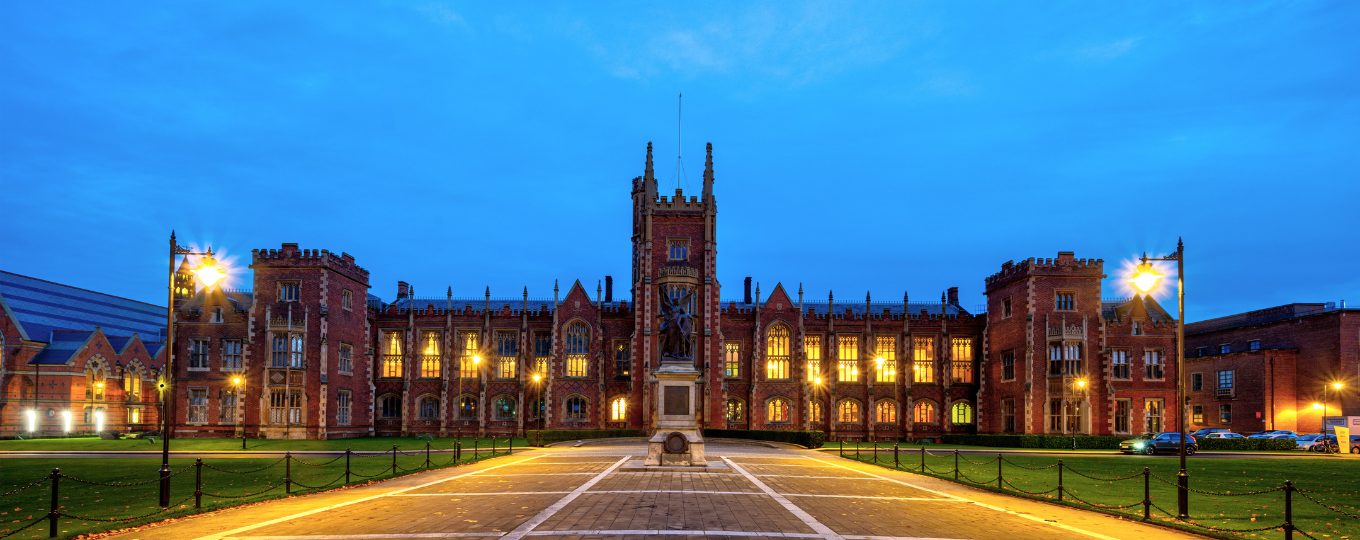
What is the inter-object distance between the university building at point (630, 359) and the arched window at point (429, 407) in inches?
15.4

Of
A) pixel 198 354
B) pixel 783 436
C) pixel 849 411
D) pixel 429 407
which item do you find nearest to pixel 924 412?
pixel 849 411

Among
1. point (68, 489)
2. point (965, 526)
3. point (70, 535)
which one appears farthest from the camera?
point (68, 489)

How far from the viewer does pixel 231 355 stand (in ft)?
192

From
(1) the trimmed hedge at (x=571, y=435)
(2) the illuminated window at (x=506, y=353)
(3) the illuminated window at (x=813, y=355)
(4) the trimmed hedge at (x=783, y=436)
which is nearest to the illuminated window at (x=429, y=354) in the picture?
(2) the illuminated window at (x=506, y=353)

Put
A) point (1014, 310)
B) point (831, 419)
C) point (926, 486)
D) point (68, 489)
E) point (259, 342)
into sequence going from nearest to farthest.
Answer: point (68, 489) → point (926, 486) → point (259, 342) → point (1014, 310) → point (831, 419)

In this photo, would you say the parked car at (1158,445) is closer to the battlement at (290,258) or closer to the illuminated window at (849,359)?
the illuminated window at (849,359)

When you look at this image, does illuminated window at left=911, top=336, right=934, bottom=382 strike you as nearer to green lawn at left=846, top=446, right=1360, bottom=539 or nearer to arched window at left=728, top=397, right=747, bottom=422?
arched window at left=728, top=397, right=747, bottom=422

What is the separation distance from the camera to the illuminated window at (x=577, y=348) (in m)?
65.8

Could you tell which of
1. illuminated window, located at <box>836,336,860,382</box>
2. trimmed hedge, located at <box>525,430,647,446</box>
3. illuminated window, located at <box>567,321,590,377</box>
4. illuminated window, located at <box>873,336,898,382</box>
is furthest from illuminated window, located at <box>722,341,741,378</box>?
illuminated window, located at <box>873,336,898,382</box>

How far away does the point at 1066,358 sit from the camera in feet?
190

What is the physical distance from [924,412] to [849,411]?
574 centimetres

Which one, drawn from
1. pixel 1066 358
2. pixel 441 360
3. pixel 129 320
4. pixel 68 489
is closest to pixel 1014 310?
pixel 1066 358

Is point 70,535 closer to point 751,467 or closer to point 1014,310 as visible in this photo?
point 751,467

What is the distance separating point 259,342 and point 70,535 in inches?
1784
